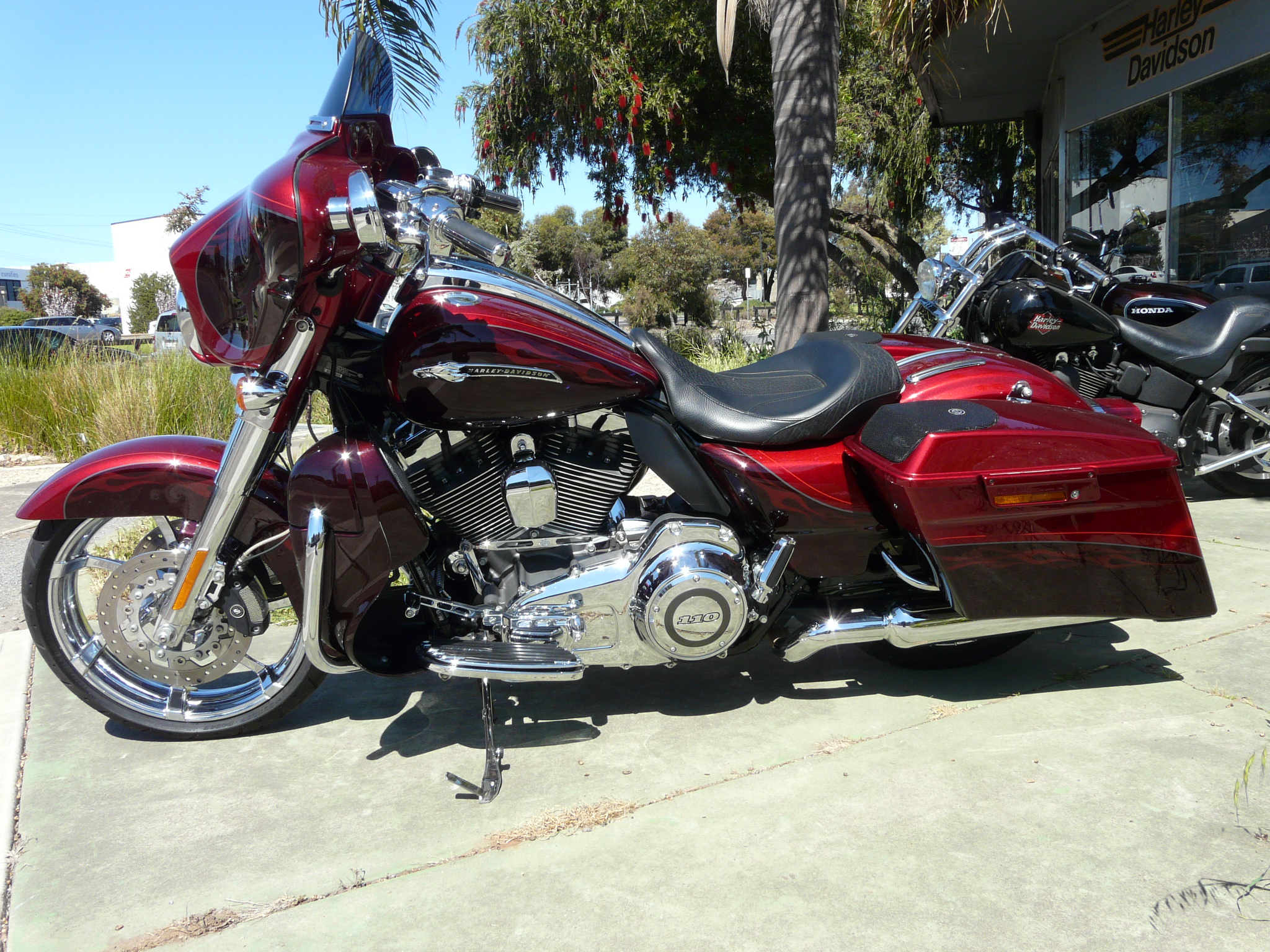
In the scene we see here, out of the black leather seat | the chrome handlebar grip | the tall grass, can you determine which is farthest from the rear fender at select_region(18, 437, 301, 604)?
the tall grass

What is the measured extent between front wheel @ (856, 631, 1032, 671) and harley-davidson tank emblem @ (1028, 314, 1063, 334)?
6.64 ft

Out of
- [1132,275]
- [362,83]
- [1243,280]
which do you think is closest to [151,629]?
[362,83]

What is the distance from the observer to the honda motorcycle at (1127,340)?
4324mm

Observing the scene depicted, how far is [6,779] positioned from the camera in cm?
251

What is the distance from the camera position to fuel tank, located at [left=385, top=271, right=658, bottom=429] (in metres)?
2.30

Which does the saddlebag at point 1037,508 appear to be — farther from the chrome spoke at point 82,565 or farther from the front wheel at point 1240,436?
the front wheel at point 1240,436

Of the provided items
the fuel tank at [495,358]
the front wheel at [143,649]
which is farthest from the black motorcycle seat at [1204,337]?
the front wheel at [143,649]

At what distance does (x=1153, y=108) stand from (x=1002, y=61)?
253 cm

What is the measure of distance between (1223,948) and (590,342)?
75.7 inches

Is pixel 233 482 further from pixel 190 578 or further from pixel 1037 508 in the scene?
pixel 1037 508

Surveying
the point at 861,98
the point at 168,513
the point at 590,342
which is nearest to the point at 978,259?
the point at 590,342

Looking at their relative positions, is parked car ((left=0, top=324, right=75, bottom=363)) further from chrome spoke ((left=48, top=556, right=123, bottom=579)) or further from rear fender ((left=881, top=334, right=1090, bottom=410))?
rear fender ((left=881, top=334, right=1090, bottom=410))

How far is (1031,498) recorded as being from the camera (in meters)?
2.44

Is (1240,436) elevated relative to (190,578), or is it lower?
lower
